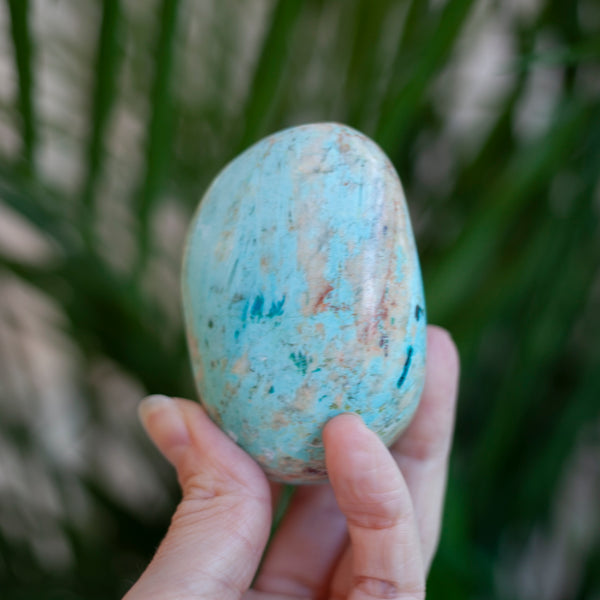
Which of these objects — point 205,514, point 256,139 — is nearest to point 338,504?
point 205,514

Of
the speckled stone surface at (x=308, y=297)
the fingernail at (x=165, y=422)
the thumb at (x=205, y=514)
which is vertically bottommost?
the thumb at (x=205, y=514)

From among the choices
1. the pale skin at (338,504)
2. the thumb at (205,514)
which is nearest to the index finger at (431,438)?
the pale skin at (338,504)

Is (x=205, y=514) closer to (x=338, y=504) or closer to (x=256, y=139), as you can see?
(x=338, y=504)

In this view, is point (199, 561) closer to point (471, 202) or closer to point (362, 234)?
point (362, 234)

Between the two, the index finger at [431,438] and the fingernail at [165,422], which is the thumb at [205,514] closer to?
the fingernail at [165,422]

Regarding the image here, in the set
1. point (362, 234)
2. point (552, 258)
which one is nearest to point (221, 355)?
point (362, 234)

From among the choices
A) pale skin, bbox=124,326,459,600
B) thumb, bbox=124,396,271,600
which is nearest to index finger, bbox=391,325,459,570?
pale skin, bbox=124,326,459,600

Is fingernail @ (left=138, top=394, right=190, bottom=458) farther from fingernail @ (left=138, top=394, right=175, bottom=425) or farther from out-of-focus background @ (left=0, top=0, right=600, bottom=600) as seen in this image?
out-of-focus background @ (left=0, top=0, right=600, bottom=600)
